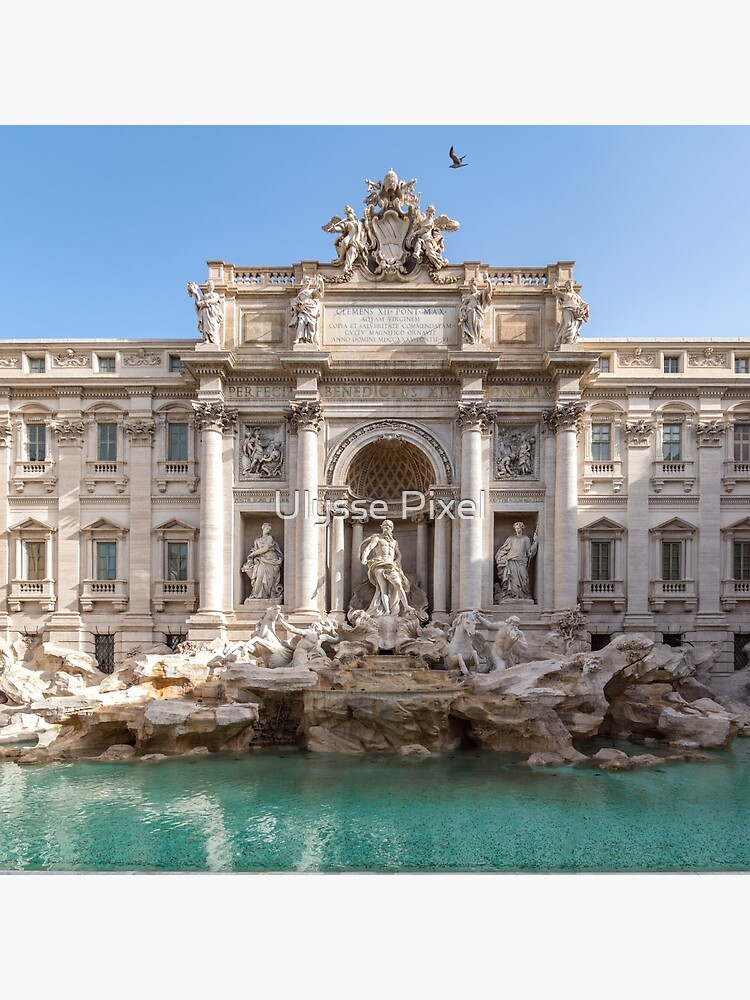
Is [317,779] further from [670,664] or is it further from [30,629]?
[30,629]

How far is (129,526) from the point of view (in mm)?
21719

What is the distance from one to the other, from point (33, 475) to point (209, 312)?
773 cm

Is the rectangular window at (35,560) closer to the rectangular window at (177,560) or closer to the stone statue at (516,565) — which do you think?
the rectangular window at (177,560)

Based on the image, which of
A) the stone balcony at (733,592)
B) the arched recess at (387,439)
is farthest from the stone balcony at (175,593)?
the stone balcony at (733,592)

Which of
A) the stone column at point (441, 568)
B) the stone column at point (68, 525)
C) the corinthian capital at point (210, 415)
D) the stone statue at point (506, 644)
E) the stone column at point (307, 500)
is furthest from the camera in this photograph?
the stone column at point (68, 525)

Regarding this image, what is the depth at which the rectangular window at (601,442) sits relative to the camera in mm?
21906

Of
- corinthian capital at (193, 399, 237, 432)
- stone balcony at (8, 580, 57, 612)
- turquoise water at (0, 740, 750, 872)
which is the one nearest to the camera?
turquoise water at (0, 740, 750, 872)

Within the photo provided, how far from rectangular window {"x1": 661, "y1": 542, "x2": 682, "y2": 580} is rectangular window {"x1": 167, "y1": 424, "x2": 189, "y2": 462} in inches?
611

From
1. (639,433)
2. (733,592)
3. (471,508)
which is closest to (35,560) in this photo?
(471,508)

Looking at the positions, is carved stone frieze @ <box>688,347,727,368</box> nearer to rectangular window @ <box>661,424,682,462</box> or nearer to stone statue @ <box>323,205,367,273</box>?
rectangular window @ <box>661,424,682,462</box>

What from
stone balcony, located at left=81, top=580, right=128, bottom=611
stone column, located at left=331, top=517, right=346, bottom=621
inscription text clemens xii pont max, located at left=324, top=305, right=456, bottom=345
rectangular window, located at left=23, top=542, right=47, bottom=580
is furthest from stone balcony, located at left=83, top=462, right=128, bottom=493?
inscription text clemens xii pont max, located at left=324, top=305, right=456, bottom=345

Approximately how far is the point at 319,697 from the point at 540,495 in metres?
9.77

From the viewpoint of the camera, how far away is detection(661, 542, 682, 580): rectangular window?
21594 mm

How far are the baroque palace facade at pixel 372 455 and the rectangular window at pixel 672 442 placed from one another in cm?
7
